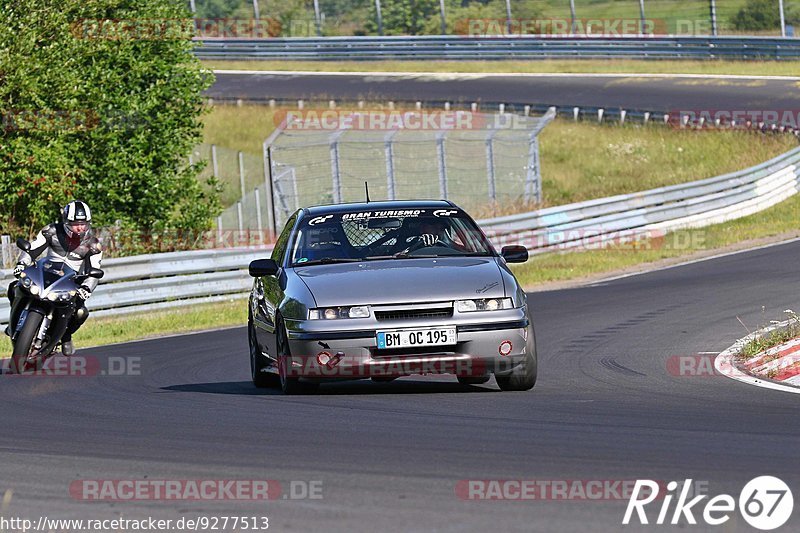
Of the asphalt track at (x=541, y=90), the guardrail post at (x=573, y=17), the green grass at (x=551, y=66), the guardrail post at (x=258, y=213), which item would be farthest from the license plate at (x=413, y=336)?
the guardrail post at (x=573, y=17)

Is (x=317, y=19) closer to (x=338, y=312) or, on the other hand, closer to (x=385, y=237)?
(x=385, y=237)

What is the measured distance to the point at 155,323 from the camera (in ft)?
65.8

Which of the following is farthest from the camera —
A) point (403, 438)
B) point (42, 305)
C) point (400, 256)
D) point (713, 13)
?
point (713, 13)

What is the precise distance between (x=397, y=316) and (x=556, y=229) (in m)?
17.1

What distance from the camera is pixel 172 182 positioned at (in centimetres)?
2961

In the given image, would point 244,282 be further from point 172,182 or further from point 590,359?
point 590,359

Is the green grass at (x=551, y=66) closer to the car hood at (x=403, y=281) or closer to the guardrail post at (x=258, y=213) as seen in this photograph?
the guardrail post at (x=258, y=213)

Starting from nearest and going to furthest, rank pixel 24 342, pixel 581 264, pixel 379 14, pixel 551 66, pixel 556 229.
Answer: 1. pixel 24 342
2. pixel 581 264
3. pixel 556 229
4. pixel 551 66
5. pixel 379 14

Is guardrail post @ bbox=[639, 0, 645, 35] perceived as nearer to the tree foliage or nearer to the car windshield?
the tree foliage

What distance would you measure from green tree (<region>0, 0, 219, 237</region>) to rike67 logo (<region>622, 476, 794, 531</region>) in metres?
20.6

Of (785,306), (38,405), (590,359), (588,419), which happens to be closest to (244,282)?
(785,306)

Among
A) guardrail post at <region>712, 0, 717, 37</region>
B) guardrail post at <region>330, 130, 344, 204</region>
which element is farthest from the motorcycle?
guardrail post at <region>712, 0, 717, 37</region>

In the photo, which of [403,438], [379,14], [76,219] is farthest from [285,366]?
[379,14]

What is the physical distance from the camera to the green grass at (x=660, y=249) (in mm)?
24906
